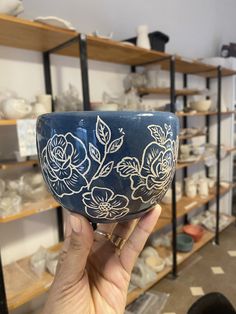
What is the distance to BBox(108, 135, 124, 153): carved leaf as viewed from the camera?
0.36m

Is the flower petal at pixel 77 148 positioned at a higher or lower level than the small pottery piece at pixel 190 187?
higher

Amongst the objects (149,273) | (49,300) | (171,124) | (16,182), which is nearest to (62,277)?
(49,300)

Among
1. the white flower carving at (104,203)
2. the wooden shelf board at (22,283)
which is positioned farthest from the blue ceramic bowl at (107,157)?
the wooden shelf board at (22,283)

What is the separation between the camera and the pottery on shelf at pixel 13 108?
1.07m

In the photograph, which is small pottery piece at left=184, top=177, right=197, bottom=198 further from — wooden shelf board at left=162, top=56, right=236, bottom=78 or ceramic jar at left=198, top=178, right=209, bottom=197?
wooden shelf board at left=162, top=56, right=236, bottom=78

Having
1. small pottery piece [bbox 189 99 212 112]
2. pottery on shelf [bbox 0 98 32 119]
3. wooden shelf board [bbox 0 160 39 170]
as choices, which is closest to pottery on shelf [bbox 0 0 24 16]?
pottery on shelf [bbox 0 98 32 119]

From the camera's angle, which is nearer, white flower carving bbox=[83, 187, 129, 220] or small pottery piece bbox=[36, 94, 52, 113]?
white flower carving bbox=[83, 187, 129, 220]

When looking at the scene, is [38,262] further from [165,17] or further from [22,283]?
[165,17]

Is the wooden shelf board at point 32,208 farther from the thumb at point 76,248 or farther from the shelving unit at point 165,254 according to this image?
the shelving unit at point 165,254

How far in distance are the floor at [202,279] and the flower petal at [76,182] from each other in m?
1.61

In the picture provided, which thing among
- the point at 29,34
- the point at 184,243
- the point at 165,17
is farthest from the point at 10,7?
the point at 184,243

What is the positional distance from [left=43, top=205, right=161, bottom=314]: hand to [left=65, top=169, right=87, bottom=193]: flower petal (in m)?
0.07

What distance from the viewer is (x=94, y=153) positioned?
14.4 inches

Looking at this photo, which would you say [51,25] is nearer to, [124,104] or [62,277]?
[124,104]
